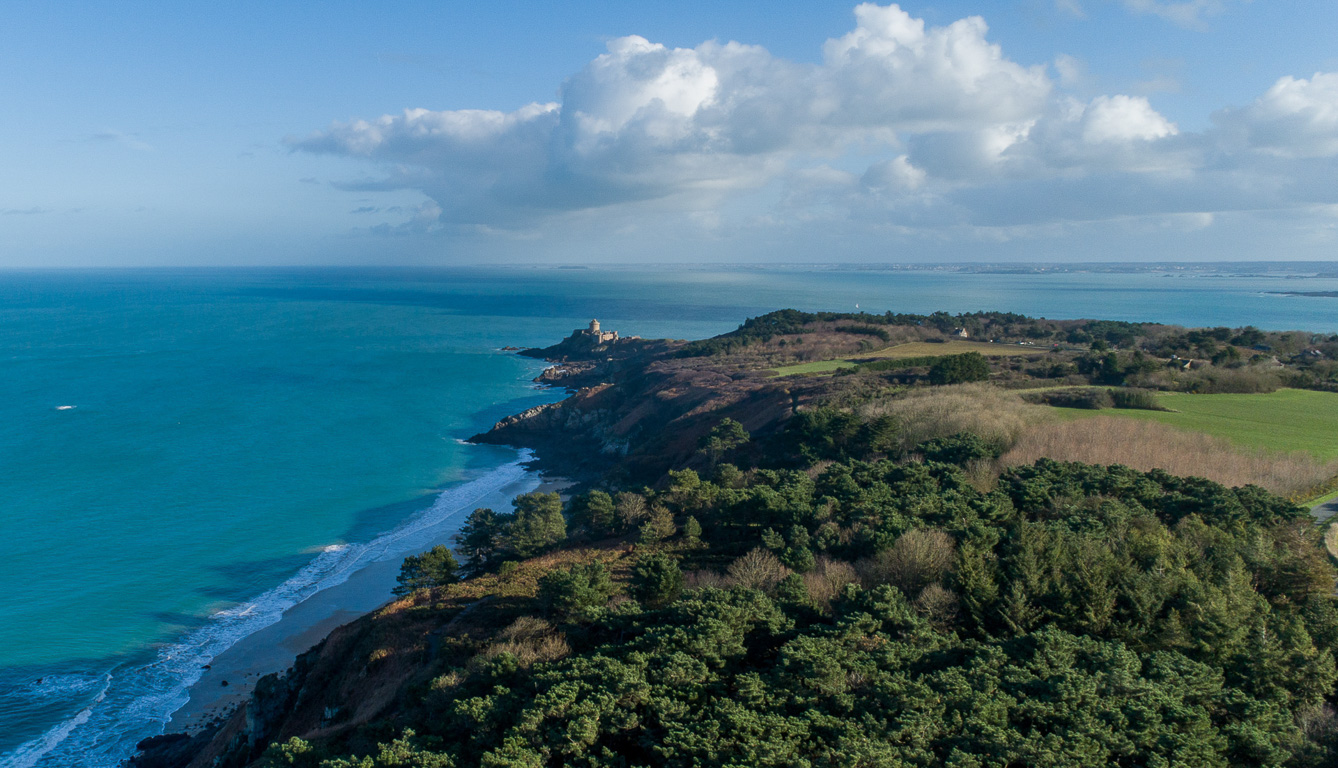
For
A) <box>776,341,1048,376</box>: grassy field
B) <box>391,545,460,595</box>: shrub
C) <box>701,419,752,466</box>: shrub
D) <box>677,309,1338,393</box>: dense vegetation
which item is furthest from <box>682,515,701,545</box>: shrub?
<box>776,341,1048,376</box>: grassy field

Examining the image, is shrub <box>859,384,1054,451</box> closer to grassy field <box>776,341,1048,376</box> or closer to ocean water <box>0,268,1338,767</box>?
grassy field <box>776,341,1048,376</box>

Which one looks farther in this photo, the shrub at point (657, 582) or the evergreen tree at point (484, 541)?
the evergreen tree at point (484, 541)

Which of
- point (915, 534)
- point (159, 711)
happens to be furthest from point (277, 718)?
point (915, 534)

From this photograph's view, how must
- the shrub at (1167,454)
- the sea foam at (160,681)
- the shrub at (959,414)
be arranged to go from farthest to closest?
the shrub at (959,414), the shrub at (1167,454), the sea foam at (160,681)

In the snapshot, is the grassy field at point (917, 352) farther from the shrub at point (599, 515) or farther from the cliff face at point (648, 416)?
the shrub at point (599, 515)

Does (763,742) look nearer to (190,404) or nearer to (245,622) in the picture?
(245,622)

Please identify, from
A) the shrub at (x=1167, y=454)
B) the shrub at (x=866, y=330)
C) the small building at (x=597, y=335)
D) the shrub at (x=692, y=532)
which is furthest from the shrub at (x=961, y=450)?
the small building at (x=597, y=335)

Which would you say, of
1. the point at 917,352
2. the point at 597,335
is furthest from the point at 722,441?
the point at 597,335
